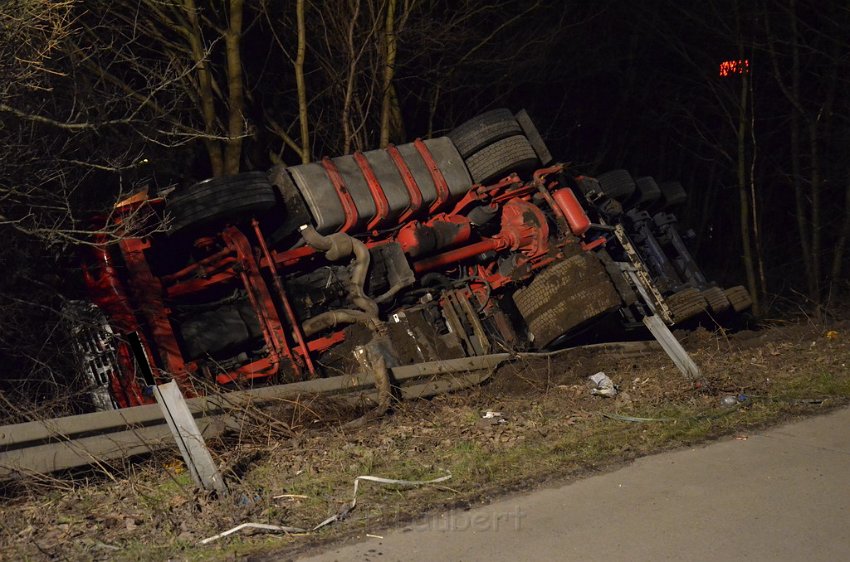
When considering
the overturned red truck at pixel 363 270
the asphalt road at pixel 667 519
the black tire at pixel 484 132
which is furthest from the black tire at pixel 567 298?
the asphalt road at pixel 667 519

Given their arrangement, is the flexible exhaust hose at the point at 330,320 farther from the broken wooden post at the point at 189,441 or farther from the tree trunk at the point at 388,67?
the tree trunk at the point at 388,67

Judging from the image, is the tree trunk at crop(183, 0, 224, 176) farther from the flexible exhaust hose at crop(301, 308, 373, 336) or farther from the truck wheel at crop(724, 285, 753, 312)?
the truck wheel at crop(724, 285, 753, 312)

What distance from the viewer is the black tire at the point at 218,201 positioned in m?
7.38

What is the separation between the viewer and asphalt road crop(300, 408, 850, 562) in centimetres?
374

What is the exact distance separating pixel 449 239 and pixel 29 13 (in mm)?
4219

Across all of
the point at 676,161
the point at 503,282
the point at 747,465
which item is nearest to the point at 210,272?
the point at 503,282

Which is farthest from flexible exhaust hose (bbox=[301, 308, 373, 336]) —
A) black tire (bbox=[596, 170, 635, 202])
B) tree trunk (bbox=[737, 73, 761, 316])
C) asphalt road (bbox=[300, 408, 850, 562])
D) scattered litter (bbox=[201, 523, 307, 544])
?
tree trunk (bbox=[737, 73, 761, 316])

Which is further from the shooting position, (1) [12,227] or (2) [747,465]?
(1) [12,227]

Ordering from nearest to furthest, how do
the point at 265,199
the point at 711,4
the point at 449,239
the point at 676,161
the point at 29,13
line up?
the point at 29,13, the point at 265,199, the point at 449,239, the point at 711,4, the point at 676,161

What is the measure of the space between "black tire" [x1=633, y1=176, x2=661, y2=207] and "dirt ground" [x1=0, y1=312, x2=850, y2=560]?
4744mm

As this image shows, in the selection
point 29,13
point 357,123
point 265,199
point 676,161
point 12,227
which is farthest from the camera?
point 676,161

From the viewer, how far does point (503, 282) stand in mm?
9086

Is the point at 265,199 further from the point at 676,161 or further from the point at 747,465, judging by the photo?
the point at 676,161

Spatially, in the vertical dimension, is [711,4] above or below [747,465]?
above
